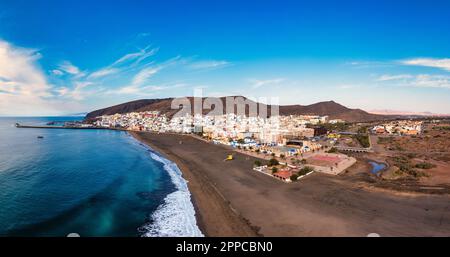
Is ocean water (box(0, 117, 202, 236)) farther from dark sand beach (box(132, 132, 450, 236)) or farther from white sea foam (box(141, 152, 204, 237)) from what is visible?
dark sand beach (box(132, 132, 450, 236))

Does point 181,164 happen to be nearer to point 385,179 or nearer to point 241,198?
point 241,198

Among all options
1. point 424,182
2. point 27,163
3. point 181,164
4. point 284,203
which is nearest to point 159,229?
point 284,203

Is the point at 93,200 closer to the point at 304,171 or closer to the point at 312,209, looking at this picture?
the point at 312,209

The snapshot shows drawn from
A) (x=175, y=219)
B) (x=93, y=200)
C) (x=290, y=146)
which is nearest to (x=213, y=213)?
(x=175, y=219)

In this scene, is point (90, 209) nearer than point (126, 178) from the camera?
Yes

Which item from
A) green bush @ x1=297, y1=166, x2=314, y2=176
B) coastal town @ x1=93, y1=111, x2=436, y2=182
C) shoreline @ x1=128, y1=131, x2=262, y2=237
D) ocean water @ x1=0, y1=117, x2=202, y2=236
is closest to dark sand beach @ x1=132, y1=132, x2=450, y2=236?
shoreline @ x1=128, y1=131, x2=262, y2=237

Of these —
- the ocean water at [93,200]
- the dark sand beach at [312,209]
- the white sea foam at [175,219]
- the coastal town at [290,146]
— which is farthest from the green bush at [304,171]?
the ocean water at [93,200]
